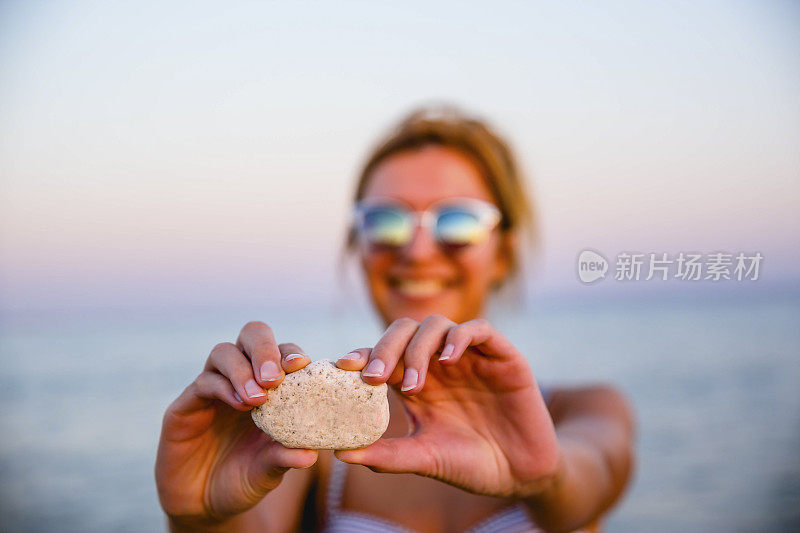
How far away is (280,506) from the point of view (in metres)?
2.47

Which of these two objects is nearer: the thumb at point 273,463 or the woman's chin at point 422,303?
the thumb at point 273,463

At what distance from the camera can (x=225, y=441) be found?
1.79 meters

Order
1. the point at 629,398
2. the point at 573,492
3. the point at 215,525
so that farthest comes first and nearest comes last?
the point at 629,398
the point at 573,492
the point at 215,525

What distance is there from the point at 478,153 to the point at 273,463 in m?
2.48

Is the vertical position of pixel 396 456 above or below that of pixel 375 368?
below

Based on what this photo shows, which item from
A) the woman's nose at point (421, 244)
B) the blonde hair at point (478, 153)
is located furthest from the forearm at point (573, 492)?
the blonde hair at point (478, 153)

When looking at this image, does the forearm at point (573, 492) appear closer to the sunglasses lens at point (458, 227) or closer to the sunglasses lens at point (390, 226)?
the sunglasses lens at point (458, 227)

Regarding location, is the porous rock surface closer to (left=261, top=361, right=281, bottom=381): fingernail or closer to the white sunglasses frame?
(left=261, top=361, right=281, bottom=381): fingernail

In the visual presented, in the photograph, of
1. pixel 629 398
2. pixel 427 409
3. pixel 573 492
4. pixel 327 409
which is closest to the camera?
pixel 327 409

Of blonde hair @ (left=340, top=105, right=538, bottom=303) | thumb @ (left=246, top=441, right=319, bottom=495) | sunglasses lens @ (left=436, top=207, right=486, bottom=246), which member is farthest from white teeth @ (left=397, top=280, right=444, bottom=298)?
thumb @ (left=246, top=441, right=319, bottom=495)

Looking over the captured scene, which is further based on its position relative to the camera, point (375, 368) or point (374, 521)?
point (374, 521)

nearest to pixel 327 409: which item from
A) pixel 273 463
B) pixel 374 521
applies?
pixel 273 463

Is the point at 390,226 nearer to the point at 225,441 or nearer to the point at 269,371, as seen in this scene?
the point at 225,441

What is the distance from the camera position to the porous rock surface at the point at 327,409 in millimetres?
1574
